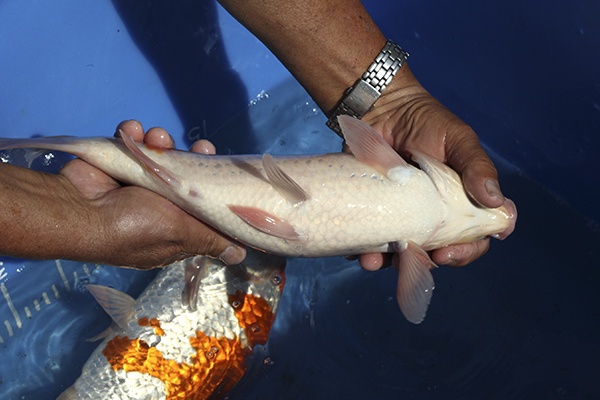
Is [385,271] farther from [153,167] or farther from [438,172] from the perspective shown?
[153,167]

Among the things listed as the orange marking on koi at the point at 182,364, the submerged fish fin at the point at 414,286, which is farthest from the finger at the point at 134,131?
the submerged fish fin at the point at 414,286

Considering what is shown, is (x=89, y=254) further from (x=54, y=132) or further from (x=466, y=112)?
(x=466, y=112)

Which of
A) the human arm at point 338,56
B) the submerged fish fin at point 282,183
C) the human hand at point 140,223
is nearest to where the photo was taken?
the submerged fish fin at point 282,183

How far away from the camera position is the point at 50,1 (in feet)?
9.40

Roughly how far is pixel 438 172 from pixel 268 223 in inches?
21.2

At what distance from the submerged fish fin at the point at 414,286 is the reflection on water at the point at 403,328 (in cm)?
123

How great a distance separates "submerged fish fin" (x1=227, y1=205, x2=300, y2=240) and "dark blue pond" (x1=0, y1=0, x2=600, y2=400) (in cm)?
131

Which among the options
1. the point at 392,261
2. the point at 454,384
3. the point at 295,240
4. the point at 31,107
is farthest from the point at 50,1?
the point at 454,384

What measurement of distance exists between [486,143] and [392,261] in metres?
1.64

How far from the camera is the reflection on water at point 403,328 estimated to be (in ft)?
10.5

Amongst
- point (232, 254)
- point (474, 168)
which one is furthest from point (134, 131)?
point (474, 168)

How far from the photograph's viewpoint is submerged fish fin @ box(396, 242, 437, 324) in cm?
208

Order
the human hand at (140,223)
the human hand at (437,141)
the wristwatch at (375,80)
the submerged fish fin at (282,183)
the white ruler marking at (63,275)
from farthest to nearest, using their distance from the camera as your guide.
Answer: the white ruler marking at (63,275) → the wristwatch at (375,80) → the human hand at (140,223) → the human hand at (437,141) → the submerged fish fin at (282,183)

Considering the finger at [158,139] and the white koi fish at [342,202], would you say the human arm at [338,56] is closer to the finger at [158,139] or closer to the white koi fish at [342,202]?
the white koi fish at [342,202]
